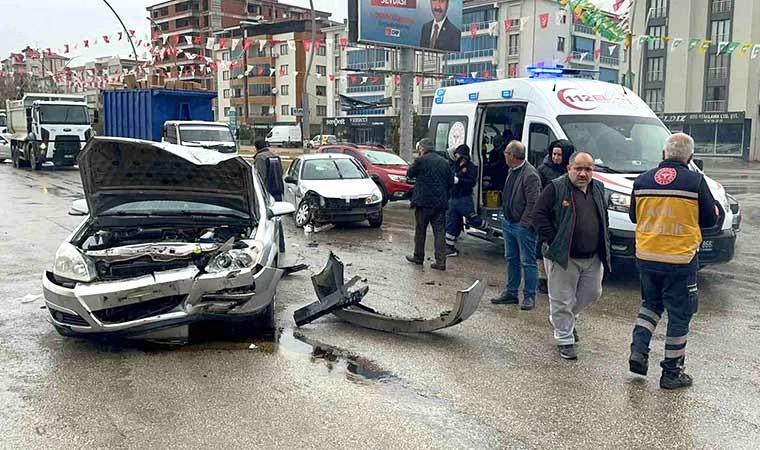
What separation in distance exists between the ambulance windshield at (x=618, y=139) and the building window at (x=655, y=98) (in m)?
54.2

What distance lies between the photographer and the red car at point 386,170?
625 inches

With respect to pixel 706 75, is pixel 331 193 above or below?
below

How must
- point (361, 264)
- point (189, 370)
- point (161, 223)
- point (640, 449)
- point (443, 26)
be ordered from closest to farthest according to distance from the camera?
point (640, 449) < point (189, 370) < point (161, 223) < point (361, 264) < point (443, 26)

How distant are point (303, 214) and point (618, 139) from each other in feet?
19.7

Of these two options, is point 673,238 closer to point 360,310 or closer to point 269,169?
point 360,310

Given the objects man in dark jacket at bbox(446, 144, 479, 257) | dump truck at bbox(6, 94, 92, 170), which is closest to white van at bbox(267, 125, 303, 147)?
dump truck at bbox(6, 94, 92, 170)

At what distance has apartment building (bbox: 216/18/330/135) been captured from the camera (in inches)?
3142

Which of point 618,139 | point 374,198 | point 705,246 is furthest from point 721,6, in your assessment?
point 705,246

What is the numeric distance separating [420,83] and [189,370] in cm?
6613

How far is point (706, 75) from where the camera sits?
183ft

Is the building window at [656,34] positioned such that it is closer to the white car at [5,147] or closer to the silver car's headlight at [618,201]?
the white car at [5,147]

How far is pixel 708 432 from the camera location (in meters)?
4.19

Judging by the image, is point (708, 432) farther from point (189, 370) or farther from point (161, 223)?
point (161, 223)

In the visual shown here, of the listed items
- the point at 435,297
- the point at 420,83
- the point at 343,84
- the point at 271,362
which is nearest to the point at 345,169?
the point at 435,297
